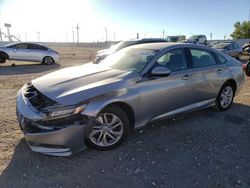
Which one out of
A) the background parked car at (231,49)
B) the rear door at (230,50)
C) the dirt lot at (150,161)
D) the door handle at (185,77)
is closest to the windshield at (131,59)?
the door handle at (185,77)

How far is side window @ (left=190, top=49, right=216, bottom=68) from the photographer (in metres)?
5.12

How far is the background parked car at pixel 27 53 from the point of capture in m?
16.3

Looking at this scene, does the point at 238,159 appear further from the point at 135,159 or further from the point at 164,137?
the point at 135,159

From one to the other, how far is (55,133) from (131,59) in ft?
6.78

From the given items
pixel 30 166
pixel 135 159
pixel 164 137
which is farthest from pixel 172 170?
pixel 30 166

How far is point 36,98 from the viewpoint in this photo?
377 cm

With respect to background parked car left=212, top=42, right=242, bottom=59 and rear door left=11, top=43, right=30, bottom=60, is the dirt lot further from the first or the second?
background parked car left=212, top=42, right=242, bottom=59

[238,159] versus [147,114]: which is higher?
[147,114]

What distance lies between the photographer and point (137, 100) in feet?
13.3

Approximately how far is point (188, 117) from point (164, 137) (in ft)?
4.03

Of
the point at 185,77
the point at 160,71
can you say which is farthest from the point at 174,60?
the point at 160,71

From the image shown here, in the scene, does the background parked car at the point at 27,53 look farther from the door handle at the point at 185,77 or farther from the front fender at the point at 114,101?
the front fender at the point at 114,101

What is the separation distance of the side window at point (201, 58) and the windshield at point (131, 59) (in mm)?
957

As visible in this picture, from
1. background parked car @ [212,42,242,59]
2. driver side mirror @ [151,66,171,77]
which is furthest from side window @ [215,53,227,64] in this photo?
background parked car @ [212,42,242,59]
